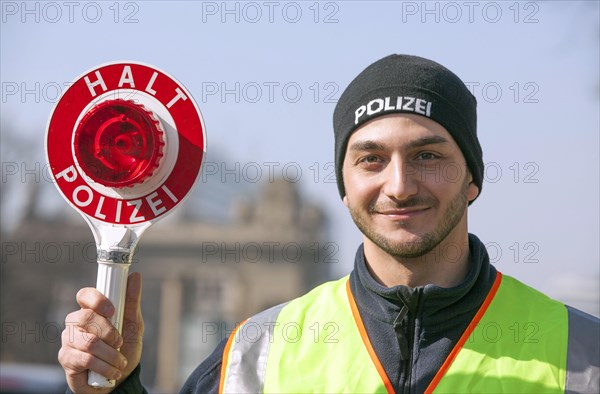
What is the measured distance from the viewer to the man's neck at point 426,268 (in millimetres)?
3268

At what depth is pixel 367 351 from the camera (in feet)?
10.6

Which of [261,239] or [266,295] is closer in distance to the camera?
[261,239]

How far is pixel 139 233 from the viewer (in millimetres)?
3184

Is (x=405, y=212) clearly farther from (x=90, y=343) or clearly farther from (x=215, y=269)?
(x=215, y=269)

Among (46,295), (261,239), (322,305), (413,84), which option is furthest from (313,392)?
(261,239)

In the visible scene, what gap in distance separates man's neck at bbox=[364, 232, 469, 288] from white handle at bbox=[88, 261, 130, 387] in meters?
0.80

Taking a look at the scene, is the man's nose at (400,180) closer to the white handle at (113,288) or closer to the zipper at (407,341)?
the zipper at (407,341)

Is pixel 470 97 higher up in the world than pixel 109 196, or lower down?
higher up

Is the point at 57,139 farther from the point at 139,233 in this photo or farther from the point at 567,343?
the point at 567,343

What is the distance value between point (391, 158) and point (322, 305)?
1.84 feet

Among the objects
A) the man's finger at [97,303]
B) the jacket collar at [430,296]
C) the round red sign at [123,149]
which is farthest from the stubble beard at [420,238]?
the man's finger at [97,303]

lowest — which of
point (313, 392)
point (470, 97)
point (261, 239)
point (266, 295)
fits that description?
point (266, 295)

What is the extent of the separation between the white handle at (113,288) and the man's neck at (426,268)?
2.62 ft

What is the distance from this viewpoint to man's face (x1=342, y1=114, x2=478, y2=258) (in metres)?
3.18
